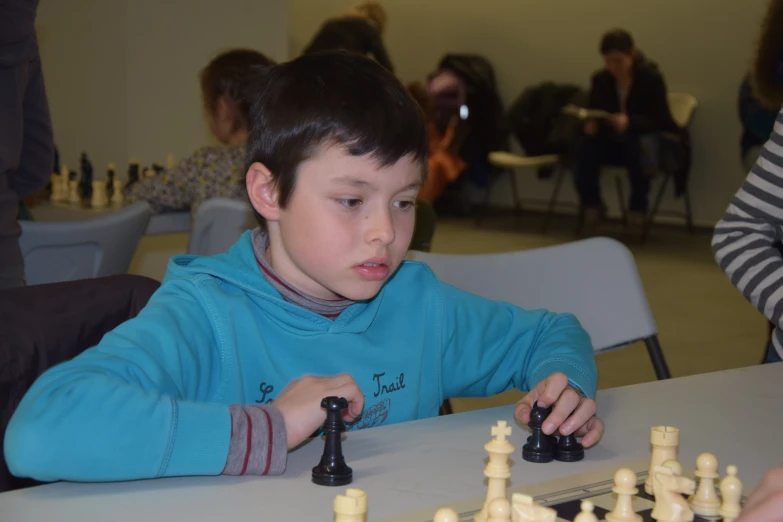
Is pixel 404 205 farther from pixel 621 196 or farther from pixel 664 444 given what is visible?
pixel 621 196

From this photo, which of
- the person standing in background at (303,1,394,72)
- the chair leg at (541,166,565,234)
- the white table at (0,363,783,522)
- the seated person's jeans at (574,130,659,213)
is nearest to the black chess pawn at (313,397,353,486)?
the white table at (0,363,783,522)

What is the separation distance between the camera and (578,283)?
6.47 ft

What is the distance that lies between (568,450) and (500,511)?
313mm

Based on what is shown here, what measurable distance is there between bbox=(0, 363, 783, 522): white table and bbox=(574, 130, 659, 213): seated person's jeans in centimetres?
645

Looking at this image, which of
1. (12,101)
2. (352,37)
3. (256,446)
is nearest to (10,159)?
(12,101)

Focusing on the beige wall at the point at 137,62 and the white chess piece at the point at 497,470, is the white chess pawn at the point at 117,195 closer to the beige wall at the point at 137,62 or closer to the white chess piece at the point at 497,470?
the beige wall at the point at 137,62

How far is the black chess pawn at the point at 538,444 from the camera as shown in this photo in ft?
3.58

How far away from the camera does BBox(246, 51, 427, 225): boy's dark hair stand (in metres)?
1.34

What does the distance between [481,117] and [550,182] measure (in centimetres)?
89

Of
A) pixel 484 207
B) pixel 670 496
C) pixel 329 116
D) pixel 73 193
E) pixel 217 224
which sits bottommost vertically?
pixel 484 207

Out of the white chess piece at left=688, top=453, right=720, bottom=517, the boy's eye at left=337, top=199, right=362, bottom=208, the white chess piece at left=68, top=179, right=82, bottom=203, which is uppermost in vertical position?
the boy's eye at left=337, top=199, right=362, bottom=208

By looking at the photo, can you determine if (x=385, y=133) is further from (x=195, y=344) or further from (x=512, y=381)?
(x=512, y=381)

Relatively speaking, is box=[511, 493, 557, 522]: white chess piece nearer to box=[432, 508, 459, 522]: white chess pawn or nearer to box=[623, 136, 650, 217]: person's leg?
box=[432, 508, 459, 522]: white chess pawn

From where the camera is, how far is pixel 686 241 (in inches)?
313
